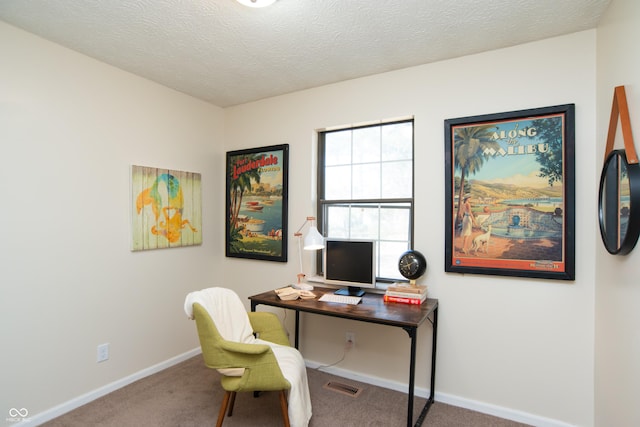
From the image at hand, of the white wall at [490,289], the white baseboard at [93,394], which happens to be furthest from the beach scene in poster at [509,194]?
the white baseboard at [93,394]

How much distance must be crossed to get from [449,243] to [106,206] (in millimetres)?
2712

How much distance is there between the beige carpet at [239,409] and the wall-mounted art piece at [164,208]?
118 centimetres

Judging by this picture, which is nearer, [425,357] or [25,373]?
[25,373]

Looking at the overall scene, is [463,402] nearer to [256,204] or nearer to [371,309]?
[371,309]

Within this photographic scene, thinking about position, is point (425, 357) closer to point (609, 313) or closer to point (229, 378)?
point (609, 313)

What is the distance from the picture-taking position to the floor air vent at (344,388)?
8.66ft

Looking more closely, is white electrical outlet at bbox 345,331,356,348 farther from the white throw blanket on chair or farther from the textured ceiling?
the textured ceiling

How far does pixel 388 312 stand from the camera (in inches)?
88.4

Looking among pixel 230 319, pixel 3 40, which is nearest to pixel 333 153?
pixel 230 319

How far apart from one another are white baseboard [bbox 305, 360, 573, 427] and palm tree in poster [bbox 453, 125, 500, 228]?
131 cm

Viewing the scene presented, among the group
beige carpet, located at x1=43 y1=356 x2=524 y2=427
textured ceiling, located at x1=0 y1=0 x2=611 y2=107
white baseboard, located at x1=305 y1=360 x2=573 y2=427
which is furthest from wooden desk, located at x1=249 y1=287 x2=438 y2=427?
textured ceiling, located at x1=0 y1=0 x2=611 y2=107

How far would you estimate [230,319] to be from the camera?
2.37 m

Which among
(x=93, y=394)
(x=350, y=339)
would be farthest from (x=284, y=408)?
(x=93, y=394)

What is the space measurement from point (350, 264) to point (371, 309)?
507 mm
